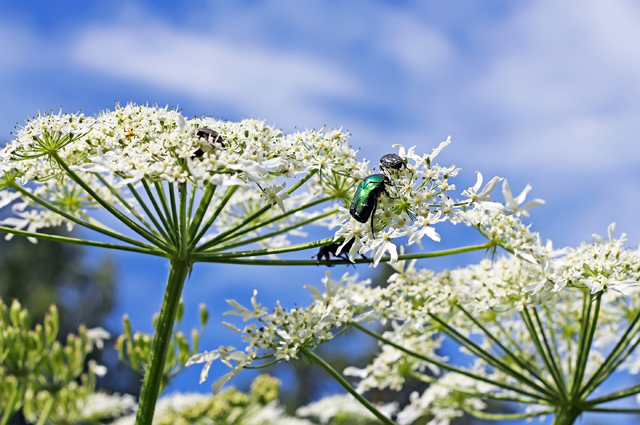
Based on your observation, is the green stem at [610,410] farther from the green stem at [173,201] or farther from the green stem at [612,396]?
the green stem at [173,201]

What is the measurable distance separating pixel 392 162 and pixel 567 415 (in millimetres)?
3079

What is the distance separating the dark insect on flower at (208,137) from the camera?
14.1 feet

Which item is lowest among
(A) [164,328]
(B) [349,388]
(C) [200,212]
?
(B) [349,388]

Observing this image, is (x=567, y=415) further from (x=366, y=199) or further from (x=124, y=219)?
(x=124, y=219)

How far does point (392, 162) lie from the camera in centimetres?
450

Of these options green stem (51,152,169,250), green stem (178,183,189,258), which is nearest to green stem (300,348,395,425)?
green stem (178,183,189,258)

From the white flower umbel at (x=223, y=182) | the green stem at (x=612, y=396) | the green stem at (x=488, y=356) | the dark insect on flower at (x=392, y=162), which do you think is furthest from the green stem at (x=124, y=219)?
the green stem at (x=612, y=396)

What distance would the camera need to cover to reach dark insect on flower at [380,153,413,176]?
4492 mm

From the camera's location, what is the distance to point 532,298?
17.4ft

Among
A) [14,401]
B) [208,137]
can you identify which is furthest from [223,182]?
[14,401]

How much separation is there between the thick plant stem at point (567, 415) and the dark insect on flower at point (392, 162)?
294 cm

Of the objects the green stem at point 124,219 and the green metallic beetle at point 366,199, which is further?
the green stem at point 124,219

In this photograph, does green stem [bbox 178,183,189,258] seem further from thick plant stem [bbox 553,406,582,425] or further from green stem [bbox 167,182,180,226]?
thick plant stem [bbox 553,406,582,425]

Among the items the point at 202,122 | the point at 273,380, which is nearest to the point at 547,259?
the point at 202,122
